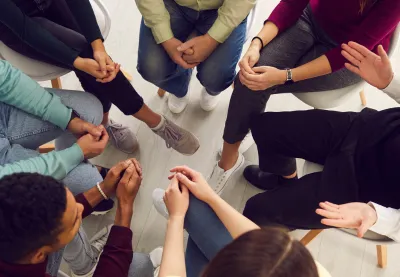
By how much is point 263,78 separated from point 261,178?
0.50 meters

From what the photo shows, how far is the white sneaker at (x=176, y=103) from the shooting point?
1907 mm

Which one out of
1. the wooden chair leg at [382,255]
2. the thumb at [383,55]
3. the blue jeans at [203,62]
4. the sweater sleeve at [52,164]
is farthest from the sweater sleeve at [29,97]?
the wooden chair leg at [382,255]

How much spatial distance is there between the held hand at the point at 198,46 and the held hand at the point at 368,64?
1.43ft

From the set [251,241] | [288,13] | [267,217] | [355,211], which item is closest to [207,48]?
[288,13]

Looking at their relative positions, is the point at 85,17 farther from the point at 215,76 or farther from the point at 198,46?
the point at 215,76

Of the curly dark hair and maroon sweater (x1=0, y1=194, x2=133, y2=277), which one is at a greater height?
the curly dark hair

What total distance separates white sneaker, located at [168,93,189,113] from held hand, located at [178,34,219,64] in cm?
39

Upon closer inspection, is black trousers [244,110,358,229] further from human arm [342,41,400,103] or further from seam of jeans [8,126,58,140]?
seam of jeans [8,126,58,140]

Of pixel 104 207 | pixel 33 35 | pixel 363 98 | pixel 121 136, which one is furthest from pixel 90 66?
pixel 363 98

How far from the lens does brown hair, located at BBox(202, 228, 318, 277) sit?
2.43 ft

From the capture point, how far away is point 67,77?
2002mm

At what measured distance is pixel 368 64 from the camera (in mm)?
1314

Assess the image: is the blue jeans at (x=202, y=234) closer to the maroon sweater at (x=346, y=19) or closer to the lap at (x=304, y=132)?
the lap at (x=304, y=132)

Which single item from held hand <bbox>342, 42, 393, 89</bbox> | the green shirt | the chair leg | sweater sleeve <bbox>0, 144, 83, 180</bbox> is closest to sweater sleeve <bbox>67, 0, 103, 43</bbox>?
the green shirt
